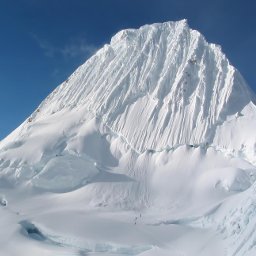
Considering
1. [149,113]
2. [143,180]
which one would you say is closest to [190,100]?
[149,113]

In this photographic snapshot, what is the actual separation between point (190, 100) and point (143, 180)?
9.89 metres

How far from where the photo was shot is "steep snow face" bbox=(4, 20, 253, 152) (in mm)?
42594

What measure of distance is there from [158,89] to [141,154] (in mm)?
7135

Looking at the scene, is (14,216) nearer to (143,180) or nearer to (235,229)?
(143,180)

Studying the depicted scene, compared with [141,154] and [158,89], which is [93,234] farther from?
[158,89]

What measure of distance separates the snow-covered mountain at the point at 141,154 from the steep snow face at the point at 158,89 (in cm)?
10

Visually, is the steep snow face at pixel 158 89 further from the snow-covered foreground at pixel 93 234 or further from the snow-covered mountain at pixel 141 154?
the snow-covered foreground at pixel 93 234

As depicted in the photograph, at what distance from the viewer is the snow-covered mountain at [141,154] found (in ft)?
102

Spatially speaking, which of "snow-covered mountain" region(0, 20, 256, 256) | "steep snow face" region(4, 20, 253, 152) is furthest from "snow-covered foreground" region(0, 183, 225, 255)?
"steep snow face" region(4, 20, 253, 152)

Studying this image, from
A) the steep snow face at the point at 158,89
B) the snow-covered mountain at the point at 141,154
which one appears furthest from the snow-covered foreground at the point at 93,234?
the steep snow face at the point at 158,89

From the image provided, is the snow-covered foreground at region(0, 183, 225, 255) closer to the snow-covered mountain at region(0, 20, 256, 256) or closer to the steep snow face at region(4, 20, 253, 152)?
the snow-covered mountain at region(0, 20, 256, 256)

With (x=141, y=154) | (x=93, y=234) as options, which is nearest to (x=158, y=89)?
(x=141, y=154)

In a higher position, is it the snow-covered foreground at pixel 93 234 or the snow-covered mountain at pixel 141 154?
the snow-covered mountain at pixel 141 154

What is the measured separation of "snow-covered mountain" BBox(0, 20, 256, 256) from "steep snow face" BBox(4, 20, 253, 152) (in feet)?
0.33
